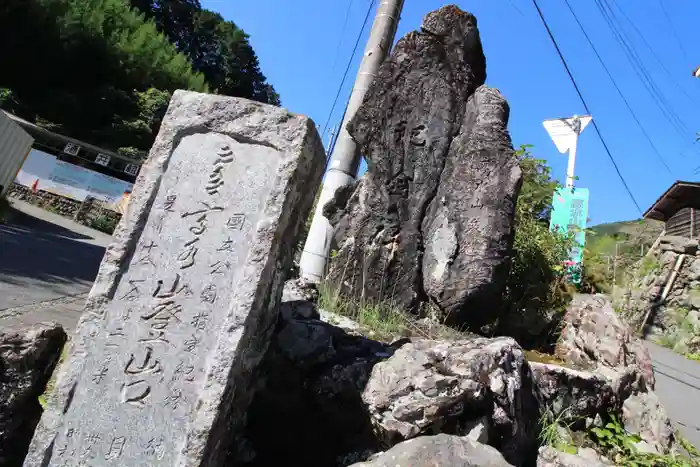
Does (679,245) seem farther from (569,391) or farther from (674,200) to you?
(569,391)

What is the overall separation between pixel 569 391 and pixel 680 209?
50.3 ft

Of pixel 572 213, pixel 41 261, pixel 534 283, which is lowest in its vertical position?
pixel 41 261

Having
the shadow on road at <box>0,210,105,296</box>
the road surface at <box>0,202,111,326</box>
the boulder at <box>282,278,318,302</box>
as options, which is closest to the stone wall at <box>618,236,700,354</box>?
the boulder at <box>282,278,318,302</box>

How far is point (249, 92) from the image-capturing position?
143 feet

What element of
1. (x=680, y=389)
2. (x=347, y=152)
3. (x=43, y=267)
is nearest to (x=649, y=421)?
(x=347, y=152)

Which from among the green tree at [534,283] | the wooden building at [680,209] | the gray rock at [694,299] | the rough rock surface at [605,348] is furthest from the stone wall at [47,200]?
the wooden building at [680,209]

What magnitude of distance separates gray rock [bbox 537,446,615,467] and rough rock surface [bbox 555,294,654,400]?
79 centimetres

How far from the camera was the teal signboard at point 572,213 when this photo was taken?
645 cm

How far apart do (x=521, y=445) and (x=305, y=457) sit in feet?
4.22

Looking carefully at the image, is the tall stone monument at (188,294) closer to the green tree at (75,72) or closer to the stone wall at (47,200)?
the stone wall at (47,200)

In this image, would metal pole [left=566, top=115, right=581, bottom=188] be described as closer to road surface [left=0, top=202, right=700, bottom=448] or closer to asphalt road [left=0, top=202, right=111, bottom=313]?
road surface [left=0, top=202, right=700, bottom=448]

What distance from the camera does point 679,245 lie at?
13.5 m

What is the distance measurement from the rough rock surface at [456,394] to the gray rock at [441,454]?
31 cm

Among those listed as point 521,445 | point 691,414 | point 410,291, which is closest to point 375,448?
point 521,445
